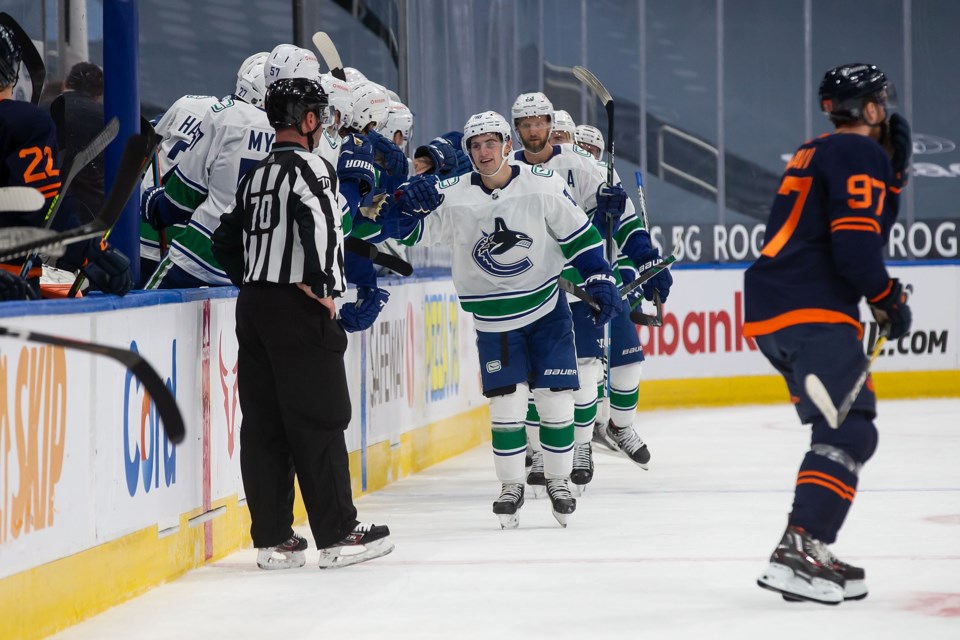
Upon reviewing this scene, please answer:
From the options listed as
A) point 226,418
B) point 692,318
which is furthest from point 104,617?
point 692,318

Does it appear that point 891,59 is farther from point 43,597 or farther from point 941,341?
point 43,597

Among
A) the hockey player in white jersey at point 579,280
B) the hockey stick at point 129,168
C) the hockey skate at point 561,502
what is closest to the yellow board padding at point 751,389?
the hockey player in white jersey at point 579,280

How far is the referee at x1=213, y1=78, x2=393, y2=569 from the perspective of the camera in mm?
4133

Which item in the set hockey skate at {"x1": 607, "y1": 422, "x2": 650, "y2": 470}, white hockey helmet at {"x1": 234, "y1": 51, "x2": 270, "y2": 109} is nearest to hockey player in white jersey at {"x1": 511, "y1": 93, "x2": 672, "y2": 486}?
hockey skate at {"x1": 607, "y1": 422, "x2": 650, "y2": 470}

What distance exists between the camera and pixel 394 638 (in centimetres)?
336

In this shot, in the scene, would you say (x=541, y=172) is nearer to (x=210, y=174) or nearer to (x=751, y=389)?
(x=210, y=174)

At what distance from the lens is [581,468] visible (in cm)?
588

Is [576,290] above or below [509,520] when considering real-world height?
above

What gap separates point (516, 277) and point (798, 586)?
1.85m

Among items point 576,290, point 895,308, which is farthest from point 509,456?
point 895,308

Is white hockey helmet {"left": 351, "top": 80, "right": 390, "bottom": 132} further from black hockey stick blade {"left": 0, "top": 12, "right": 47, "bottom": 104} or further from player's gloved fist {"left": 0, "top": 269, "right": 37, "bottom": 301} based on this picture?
player's gloved fist {"left": 0, "top": 269, "right": 37, "bottom": 301}

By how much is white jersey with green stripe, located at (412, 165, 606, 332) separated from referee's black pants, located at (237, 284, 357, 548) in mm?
999

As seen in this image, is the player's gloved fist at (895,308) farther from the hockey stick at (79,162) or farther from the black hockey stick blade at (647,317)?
the black hockey stick blade at (647,317)

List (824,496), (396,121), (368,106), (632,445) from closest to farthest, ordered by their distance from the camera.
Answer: (824,496) < (368,106) < (396,121) < (632,445)
